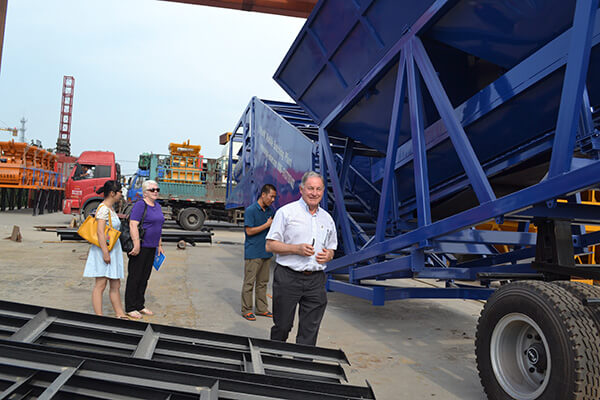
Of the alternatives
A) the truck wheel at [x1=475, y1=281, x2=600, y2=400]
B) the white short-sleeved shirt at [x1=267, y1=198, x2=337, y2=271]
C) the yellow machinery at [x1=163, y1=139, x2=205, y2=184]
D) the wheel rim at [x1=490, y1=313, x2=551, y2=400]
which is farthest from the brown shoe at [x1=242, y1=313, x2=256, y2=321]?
the yellow machinery at [x1=163, y1=139, x2=205, y2=184]

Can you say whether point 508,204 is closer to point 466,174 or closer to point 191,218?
point 466,174

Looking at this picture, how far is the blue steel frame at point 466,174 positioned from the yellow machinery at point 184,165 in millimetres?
12665

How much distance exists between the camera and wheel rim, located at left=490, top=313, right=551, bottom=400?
2.61 m

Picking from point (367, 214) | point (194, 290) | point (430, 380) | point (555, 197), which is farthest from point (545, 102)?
point (194, 290)

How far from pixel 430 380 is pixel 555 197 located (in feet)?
6.15

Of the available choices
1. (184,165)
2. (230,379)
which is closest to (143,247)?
(230,379)

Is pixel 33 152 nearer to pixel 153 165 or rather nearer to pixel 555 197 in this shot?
pixel 153 165

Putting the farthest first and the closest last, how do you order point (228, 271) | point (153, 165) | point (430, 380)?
point (153, 165) < point (228, 271) < point (430, 380)

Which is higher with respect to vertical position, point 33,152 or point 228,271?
point 33,152

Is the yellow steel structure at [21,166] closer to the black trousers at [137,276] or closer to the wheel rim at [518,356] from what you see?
the black trousers at [137,276]

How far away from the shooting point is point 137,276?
4.93m

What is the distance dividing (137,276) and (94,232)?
2.70 ft

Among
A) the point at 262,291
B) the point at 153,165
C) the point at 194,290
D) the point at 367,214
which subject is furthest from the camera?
the point at 153,165

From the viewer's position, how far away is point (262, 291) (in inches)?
218
